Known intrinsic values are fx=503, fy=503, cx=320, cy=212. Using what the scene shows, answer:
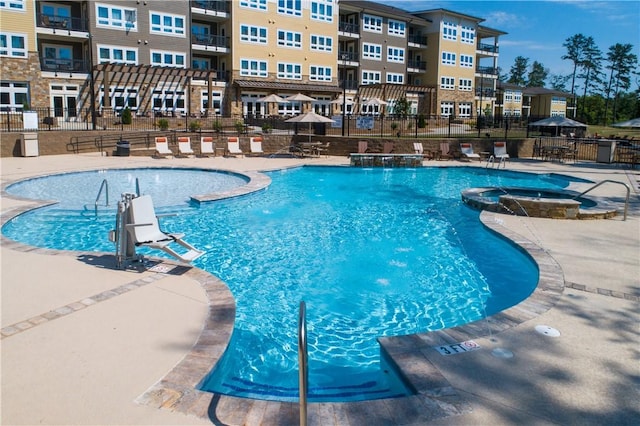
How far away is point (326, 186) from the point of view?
59.7 ft

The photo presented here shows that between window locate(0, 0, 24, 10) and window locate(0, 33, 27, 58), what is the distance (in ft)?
5.71

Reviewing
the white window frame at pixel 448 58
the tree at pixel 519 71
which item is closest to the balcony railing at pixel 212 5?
the white window frame at pixel 448 58

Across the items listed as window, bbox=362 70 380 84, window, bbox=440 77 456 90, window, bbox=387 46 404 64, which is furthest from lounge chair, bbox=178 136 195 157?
window, bbox=440 77 456 90

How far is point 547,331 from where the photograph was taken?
18.3 feet

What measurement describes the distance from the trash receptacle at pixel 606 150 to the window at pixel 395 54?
32411mm

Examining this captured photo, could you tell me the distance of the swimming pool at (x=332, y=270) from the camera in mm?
5684

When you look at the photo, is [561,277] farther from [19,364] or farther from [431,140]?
[431,140]

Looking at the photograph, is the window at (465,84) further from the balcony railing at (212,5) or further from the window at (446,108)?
the balcony railing at (212,5)

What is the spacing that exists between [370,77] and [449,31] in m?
12.0

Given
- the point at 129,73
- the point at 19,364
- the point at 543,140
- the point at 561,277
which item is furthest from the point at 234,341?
the point at 129,73

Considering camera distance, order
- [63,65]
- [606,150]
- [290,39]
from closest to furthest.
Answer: [606,150] < [63,65] < [290,39]

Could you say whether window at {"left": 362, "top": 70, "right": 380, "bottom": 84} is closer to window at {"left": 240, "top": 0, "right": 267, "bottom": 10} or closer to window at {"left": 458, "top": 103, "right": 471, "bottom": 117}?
window at {"left": 458, "top": 103, "right": 471, "bottom": 117}

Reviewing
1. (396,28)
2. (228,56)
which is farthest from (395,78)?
(228,56)

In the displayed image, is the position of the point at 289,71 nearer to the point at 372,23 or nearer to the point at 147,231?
the point at 372,23
